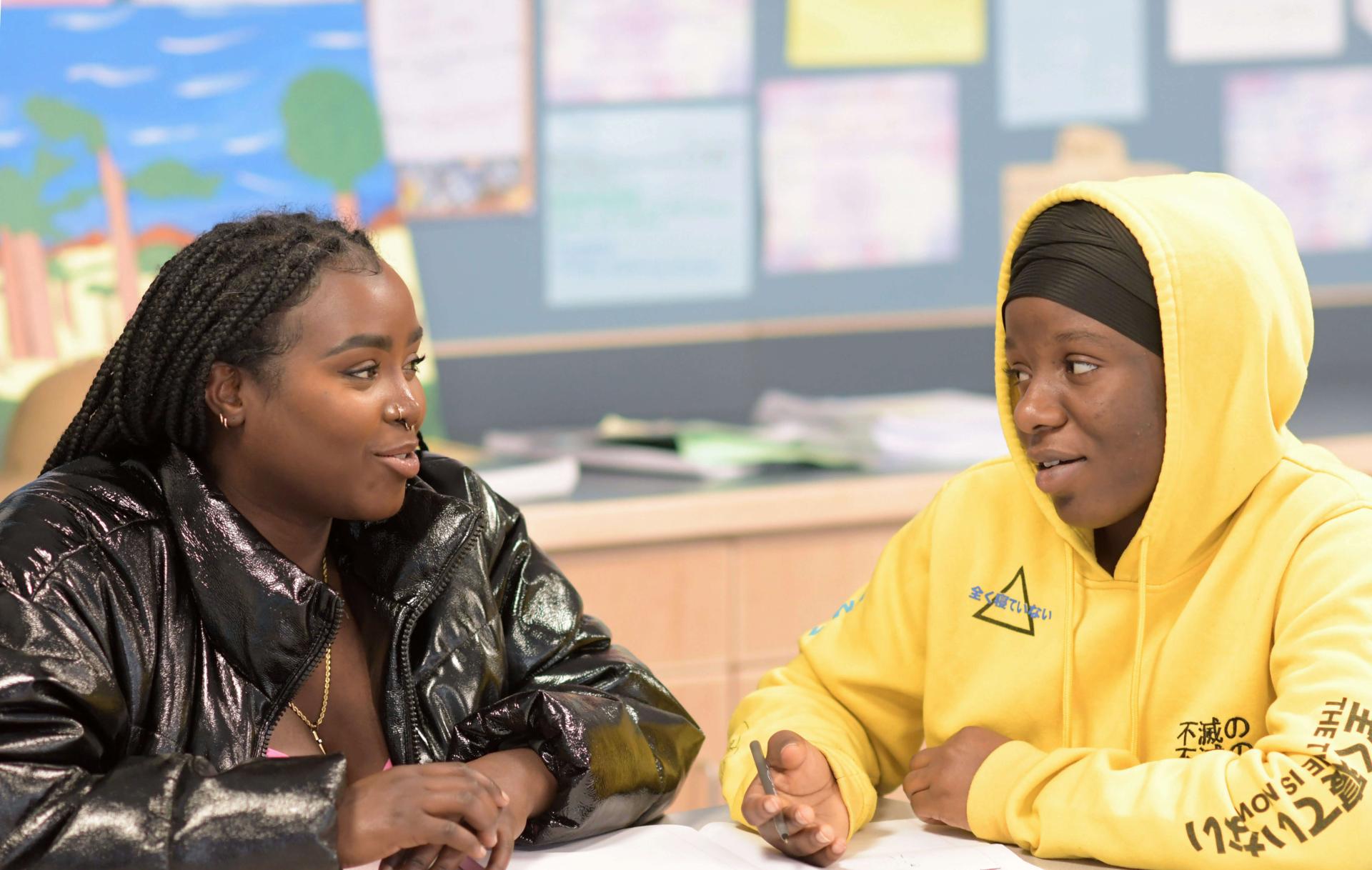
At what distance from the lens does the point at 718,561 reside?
2.71m

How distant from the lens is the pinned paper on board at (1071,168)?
344cm

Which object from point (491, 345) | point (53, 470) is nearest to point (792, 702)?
point (53, 470)

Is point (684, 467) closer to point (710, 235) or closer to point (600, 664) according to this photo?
point (710, 235)

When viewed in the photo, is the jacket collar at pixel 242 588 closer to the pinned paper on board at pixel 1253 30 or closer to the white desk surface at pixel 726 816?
the white desk surface at pixel 726 816

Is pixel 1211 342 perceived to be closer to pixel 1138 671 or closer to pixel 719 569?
pixel 1138 671

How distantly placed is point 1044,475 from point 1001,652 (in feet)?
0.59

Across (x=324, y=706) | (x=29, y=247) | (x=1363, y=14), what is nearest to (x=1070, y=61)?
(x=1363, y=14)

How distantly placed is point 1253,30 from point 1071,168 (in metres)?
0.52

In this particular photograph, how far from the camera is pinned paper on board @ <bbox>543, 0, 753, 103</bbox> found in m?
3.14

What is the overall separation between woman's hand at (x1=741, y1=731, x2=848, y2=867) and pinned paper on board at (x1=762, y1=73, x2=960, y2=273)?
1.92 meters

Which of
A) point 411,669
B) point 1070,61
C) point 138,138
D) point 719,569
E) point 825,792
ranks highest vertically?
point 1070,61

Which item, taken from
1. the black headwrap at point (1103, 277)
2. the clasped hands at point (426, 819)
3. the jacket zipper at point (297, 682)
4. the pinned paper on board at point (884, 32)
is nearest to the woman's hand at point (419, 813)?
the clasped hands at point (426, 819)

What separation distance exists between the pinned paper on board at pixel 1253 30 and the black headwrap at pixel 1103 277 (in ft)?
7.44

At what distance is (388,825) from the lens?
126 centimetres
